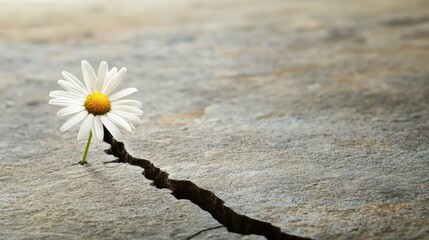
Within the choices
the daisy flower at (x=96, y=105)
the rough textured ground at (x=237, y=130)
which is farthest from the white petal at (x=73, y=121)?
the rough textured ground at (x=237, y=130)

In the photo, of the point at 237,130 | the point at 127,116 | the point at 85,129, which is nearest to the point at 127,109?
the point at 127,116

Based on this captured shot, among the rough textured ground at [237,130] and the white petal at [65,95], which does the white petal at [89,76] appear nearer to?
the white petal at [65,95]

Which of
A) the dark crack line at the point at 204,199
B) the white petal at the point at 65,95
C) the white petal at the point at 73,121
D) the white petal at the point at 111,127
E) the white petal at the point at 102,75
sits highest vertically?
the white petal at the point at 102,75

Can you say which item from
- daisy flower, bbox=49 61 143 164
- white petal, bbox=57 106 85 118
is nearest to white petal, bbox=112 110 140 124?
daisy flower, bbox=49 61 143 164

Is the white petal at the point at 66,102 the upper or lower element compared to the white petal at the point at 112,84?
lower

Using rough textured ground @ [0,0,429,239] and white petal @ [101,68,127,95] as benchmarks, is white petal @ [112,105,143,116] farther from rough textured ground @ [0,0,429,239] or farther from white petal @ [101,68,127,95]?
rough textured ground @ [0,0,429,239]

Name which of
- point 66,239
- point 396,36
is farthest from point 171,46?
point 66,239

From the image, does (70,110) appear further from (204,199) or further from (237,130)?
(237,130)

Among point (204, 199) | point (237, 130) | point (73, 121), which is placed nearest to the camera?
point (204, 199)
